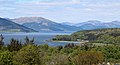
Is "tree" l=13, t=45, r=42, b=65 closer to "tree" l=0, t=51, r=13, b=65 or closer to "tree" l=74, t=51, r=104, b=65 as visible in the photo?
"tree" l=0, t=51, r=13, b=65

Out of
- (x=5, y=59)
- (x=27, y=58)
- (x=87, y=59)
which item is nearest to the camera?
(x=27, y=58)

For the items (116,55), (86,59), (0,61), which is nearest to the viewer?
(0,61)

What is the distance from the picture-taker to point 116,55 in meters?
98.9

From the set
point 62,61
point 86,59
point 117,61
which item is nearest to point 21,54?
point 62,61

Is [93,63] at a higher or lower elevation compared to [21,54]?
lower

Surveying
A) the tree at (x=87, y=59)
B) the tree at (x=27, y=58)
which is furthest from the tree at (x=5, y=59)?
the tree at (x=87, y=59)

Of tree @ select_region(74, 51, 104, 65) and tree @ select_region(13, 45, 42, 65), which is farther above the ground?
tree @ select_region(13, 45, 42, 65)

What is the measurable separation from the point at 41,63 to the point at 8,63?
6.21m

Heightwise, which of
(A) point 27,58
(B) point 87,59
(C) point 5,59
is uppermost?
(A) point 27,58

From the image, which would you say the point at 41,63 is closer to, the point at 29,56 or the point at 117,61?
the point at 29,56

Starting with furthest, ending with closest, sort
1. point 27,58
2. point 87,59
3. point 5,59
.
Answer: point 87,59 → point 5,59 → point 27,58

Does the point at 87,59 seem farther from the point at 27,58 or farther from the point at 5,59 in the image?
the point at 5,59

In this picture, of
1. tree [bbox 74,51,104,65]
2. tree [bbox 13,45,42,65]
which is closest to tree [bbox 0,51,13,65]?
tree [bbox 13,45,42,65]

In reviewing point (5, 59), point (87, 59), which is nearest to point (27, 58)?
point (5, 59)
